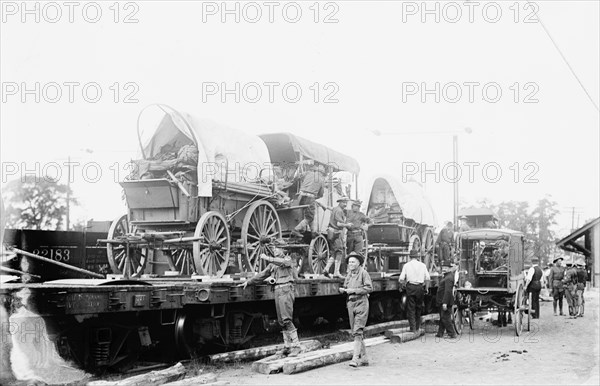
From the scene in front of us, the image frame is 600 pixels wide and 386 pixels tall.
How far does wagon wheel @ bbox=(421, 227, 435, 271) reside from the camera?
20.8m

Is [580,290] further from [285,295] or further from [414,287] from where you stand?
[285,295]

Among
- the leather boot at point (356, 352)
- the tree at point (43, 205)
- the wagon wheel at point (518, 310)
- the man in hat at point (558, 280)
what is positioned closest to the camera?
the leather boot at point (356, 352)

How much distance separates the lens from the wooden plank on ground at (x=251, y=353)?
975 cm

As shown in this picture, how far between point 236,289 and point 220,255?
148 centimetres

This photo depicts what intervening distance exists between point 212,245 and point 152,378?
3.48 m

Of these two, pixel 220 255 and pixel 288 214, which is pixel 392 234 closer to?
pixel 288 214

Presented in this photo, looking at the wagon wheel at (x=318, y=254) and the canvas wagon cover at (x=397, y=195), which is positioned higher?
the canvas wagon cover at (x=397, y=195)

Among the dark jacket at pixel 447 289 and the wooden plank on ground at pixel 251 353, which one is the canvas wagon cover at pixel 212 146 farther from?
the dark jacket at pixel 447 289

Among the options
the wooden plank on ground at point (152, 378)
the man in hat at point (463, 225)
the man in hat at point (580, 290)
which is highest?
the man in hat at point (463, 225)

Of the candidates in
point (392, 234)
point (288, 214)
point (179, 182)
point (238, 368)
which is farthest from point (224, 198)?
point (392, 234)

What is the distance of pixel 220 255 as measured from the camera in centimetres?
1151

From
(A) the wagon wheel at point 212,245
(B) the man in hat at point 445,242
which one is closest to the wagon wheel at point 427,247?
(B) the man in hat at point 445,242

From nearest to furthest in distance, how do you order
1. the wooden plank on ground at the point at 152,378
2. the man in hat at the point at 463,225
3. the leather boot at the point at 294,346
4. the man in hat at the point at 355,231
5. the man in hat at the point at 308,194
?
the wooden plank on ground at the point at 152,378 < the leather boot at the point at 294,346 < the man in hat at the point at 308,194 < the man in hat at the point at 355,231 < the man in hat at the point at 463,225

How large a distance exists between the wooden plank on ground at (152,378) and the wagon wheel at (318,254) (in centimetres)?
593
